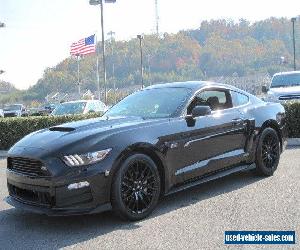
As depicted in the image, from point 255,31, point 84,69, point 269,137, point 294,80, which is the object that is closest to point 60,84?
point 84,69

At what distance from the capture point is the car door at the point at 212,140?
573 centimetres

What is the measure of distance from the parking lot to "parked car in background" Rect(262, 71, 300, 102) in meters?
9.89

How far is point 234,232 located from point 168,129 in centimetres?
154

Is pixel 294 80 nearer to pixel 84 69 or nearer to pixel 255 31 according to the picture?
pixel 84 69

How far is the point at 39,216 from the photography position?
5.64 metres

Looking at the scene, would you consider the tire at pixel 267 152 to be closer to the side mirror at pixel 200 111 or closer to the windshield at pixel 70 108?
the side mirror at pixel 200 111

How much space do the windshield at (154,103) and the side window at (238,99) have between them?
0.98 meters

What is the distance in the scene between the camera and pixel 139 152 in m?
5.30

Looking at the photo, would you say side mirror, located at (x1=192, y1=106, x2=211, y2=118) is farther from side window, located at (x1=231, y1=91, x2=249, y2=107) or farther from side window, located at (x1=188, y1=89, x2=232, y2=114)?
side window, located at (x1=231, y1=91, x2=249, y2=107)

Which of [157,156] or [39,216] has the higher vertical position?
[157,156]

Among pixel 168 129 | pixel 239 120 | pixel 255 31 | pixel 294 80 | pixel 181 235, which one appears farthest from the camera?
pixel 255 31

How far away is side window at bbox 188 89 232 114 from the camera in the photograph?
6.47m

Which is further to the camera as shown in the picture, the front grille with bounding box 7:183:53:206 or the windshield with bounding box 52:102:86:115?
the windshield with bounding box 52:102:86:115

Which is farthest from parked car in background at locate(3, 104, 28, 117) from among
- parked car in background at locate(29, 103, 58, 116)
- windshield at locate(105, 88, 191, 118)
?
windshield at locate(105, 88, 191, 118)
